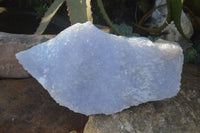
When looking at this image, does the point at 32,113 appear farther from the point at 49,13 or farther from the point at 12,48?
the point at 49,13

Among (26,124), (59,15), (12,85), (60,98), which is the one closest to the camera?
(60,98)

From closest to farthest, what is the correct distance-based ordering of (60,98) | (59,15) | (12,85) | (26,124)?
(60,98) < (26,124) < (12,85) < (59,15)

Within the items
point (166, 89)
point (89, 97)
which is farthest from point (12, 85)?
point (166, 89)

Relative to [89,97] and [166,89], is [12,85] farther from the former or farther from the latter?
[166,89]

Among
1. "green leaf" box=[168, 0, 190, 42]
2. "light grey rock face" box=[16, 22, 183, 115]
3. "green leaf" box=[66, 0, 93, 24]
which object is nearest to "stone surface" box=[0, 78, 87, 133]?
"light grey rock face" box=[16, 22, 183, 115]

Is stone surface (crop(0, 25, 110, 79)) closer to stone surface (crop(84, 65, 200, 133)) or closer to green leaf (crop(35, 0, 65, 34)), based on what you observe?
green leaf (crop(35, 0, 65, 34))
